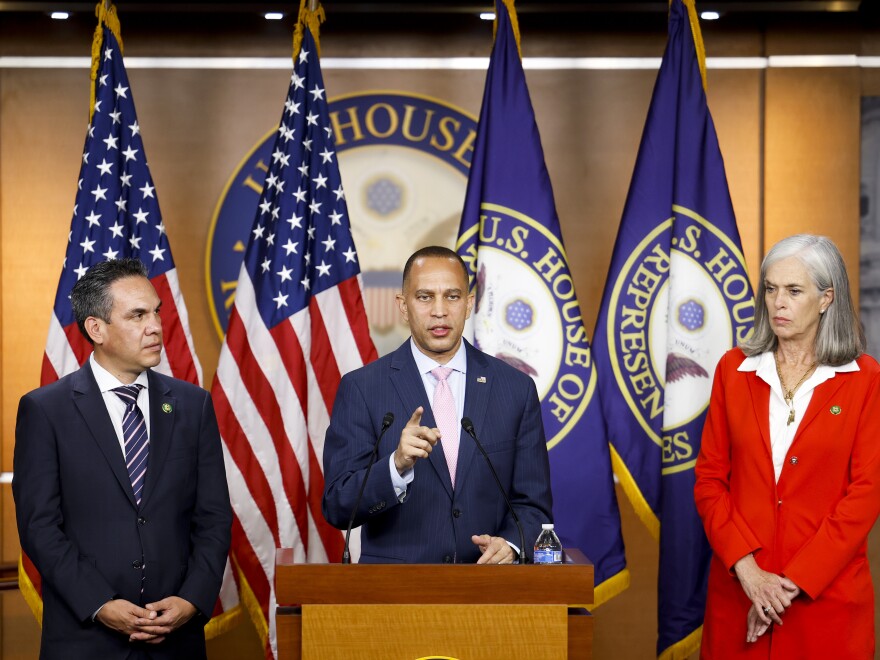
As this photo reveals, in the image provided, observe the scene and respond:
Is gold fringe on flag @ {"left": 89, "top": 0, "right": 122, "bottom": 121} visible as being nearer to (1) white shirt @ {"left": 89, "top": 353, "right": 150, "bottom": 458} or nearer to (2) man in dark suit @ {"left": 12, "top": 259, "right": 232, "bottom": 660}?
(2) man in dark suit @ {"left": 12, "top": 259, "right": 232, "bottom": 660}

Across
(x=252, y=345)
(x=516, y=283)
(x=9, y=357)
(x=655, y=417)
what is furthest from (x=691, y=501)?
(x=9, y=357)

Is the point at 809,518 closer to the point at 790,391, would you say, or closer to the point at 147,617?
the point at 790,391

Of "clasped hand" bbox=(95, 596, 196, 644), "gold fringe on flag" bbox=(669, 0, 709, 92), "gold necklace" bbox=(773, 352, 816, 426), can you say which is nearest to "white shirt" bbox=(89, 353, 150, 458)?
"clasped hand" bbox=(95, 596, 196, 644)

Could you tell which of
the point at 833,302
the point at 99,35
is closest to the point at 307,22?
the point at 99,35

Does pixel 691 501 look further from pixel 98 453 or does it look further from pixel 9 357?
pixel 9 357

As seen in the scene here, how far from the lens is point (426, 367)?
2873 millimetres

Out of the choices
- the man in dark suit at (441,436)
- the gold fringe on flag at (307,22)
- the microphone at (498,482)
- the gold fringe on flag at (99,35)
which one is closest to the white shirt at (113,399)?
the man in dark suit at (441,436)

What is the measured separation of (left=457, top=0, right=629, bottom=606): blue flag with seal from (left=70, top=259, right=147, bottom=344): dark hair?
4.42 ft

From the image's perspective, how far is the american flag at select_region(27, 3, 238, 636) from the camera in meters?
3.79

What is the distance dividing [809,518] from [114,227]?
2.68m

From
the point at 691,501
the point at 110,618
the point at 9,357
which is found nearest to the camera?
the point at 110,618

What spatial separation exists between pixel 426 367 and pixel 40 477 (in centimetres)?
110

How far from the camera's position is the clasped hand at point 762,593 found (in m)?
2.86

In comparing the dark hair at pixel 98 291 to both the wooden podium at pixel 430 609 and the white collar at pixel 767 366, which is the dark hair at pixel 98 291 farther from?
the white collar at pixel 767 366
